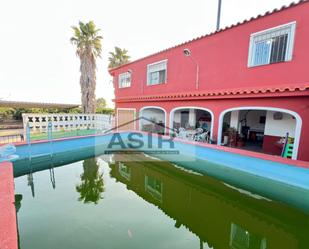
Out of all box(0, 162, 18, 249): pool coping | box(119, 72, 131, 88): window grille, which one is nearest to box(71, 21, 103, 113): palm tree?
box(119, 72, 131, 88): window grille

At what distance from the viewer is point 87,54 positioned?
61.4ft

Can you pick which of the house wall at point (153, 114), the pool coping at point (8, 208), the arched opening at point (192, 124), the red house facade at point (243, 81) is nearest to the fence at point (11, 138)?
the pool coping at point (8, 208)

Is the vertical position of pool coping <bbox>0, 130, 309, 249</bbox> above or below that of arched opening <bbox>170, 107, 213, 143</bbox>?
below

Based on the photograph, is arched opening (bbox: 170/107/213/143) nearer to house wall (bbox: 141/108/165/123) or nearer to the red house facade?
the red house facade

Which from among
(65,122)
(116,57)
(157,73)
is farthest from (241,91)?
(116,57)

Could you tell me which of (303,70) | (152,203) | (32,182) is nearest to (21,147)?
(32,182)

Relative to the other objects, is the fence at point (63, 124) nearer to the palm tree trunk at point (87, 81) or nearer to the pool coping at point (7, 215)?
the pool coping at point (7, 215)

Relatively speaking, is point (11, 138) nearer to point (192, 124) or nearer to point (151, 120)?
point (151, 120)

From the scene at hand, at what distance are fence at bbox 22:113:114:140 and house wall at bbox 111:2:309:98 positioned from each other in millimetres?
5081

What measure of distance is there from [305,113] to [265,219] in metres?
4.30

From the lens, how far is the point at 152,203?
5.14 m

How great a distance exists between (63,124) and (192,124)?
931 cm

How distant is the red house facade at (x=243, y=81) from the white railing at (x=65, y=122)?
115 inches

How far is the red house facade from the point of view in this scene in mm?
6652
